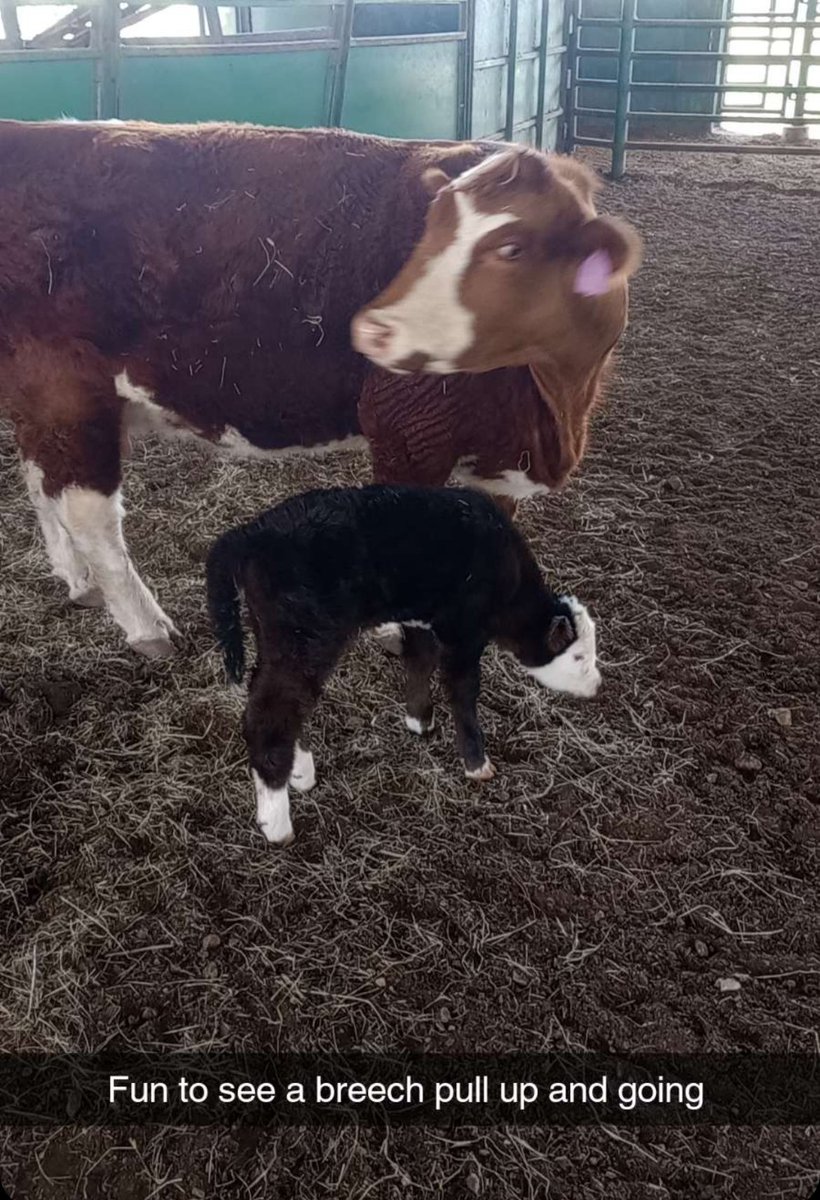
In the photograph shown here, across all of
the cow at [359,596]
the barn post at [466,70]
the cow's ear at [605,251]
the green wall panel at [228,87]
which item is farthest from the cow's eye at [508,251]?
the barn post at [466,70]

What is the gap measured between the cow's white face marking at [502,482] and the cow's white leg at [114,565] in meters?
1.14

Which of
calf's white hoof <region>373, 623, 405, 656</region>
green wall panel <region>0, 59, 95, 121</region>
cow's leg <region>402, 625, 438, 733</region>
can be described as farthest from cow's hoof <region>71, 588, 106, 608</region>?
green wall panel <region>0, 59, 95, 121</region>

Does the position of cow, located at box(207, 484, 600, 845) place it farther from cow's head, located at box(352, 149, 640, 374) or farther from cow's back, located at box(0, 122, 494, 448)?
cow's back, located at box(0, 122, 494, 448)

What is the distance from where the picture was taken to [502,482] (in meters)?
2.90

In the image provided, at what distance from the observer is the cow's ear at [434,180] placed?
2490 mm

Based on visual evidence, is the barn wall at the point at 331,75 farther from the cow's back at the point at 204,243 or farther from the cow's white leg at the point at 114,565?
the cow's white leg at the point at 114,565

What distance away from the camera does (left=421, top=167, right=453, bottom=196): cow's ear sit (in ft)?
8.17

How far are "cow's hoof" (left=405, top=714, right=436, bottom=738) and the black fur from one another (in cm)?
40

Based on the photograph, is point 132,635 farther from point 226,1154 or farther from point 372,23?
point 372,23

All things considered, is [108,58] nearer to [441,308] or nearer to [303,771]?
[441,308]

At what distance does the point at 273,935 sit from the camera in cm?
222

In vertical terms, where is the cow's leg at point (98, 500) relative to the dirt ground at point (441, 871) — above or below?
above

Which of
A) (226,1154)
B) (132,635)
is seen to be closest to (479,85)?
(132,635)

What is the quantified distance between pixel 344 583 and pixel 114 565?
1199mm
